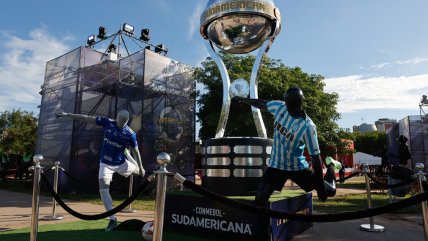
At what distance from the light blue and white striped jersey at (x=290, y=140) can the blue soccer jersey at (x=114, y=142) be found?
270cm

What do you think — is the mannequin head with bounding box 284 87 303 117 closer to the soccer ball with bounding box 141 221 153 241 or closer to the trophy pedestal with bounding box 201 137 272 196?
the trophy pedestal with bounding box 201 137 272 196

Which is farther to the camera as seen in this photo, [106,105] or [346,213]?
[106,105]

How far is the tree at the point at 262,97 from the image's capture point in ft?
44.5

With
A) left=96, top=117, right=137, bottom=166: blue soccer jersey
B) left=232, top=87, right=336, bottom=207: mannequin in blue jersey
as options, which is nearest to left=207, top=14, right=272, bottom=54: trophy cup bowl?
left=232, top=87, right=336, bottom=207: mannequin in blue jersey

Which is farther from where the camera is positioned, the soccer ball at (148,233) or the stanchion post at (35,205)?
the soccer ball at (148,233)

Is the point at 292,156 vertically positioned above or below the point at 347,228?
above

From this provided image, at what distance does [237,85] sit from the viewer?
5.78 meters

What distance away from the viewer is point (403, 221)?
6.76 metres

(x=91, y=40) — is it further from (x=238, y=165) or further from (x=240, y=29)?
(x=238, y=165)

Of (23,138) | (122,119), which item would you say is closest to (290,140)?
(122,119)

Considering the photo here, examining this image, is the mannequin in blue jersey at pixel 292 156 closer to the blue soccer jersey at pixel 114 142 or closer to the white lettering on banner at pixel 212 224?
the white lettering on banner at pixel 212 224

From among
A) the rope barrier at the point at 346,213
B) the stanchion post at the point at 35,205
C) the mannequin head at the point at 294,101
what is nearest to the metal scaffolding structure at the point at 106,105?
the stanchion post at the point at 35,205

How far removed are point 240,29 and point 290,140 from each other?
8.42 ft

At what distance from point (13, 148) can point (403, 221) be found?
25.2 metres
